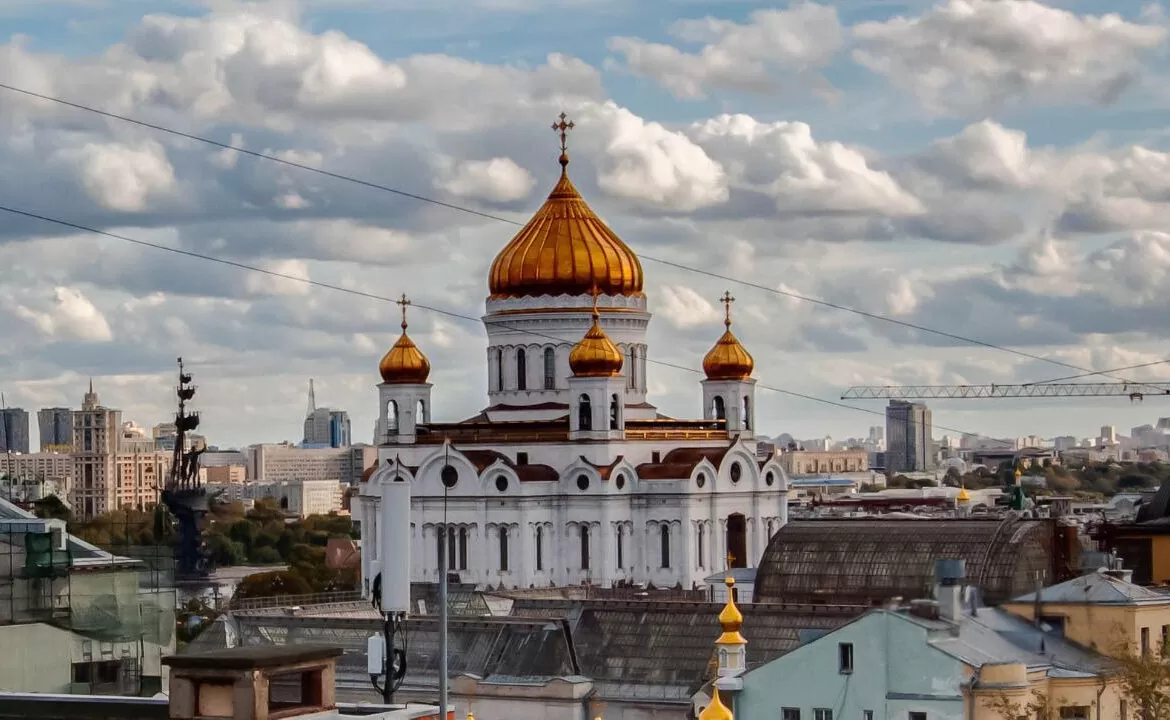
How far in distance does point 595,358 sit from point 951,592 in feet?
132

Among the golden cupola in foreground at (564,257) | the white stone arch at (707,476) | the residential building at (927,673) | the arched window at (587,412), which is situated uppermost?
the golden cupola in foreground at (564,257)

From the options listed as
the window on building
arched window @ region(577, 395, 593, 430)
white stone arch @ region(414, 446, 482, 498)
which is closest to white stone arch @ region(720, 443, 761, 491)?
arched window @ region(577, 395, 593, 430)

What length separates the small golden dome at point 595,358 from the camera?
7400cm

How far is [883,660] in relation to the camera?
32.9 metres

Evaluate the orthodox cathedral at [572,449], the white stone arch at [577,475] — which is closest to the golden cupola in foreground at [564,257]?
the orthodox cathedral at [572,449]

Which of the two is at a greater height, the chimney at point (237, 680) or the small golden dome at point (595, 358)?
the small golden dome at point (595, 358)

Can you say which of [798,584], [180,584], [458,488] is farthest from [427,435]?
[798,584]

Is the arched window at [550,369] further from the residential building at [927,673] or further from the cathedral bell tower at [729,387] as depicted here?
the residential building at [927,673]

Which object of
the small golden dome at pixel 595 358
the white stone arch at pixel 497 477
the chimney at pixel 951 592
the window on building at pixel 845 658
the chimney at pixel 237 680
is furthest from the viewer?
the white stone arch at pixel 497 477

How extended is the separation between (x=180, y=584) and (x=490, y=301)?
15.6m

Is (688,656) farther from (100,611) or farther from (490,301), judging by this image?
(490,301)

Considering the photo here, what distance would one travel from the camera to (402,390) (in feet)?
257

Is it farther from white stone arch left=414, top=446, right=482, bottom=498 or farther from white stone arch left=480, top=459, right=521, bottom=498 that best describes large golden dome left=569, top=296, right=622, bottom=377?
white stone arch left=414, top=446, right=482, bottom=498

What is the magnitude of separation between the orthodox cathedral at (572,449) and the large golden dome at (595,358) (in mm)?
53
